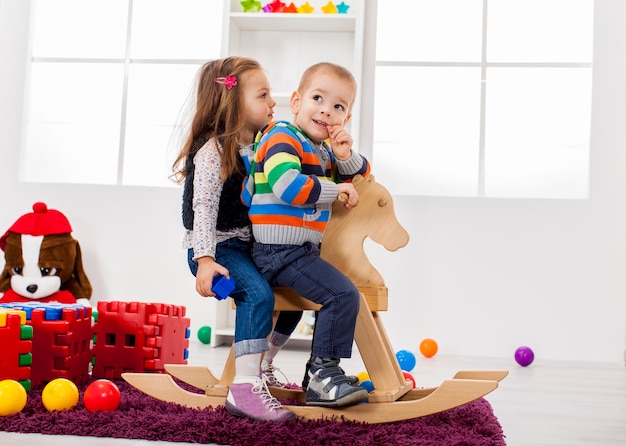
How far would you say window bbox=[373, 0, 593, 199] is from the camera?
321 cm

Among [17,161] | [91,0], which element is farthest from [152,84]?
[17,161]

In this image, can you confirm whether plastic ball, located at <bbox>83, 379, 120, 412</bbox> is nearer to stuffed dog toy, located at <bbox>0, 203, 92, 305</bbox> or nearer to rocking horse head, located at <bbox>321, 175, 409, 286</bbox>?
rocking horse head, located at <bbox>321, 175, 409, 286</bbox>

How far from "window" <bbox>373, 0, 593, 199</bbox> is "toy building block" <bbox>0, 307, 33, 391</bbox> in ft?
6.56

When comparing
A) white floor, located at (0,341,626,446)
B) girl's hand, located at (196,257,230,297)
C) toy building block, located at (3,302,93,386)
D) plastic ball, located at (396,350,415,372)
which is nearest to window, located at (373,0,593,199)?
white floor, located at (0,341,626,446)

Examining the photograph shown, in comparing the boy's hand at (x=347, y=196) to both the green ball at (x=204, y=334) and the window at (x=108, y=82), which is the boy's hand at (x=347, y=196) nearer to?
the green ball at (x=204, y=334)

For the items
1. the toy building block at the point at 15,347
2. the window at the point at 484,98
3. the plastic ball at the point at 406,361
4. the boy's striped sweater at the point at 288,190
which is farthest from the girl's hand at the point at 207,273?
the window at the point at 484,98

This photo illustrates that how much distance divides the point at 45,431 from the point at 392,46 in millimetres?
2489

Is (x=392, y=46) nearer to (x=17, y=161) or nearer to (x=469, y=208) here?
(x=469, y=208)

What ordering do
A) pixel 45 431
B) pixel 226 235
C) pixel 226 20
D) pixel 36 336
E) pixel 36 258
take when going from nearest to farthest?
pixel 45 431, pixel 226 235, pixel 36 336, pixel 36 258, pixel 226 20

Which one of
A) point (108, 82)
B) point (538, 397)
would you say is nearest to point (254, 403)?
point (538, 397)

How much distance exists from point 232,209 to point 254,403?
426 millimetres

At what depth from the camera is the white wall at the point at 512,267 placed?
2969 millimetres

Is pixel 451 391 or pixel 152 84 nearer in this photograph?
pixel 451 391

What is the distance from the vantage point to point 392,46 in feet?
10.8
